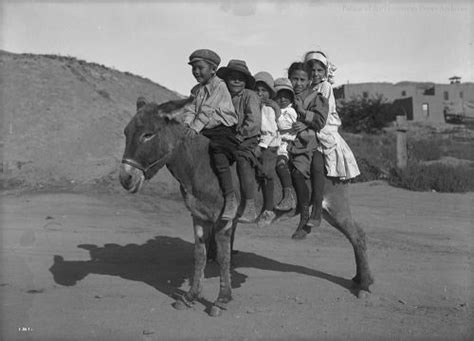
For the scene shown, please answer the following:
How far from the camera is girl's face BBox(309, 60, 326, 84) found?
5.46 metres

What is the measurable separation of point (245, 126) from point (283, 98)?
0.75 meters

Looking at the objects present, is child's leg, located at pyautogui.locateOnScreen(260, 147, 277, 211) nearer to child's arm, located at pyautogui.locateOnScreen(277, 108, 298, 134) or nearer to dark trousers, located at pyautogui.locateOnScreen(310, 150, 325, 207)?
child's arm, located at pyautogui.locateOnScreen(277, 108, 298, 134)

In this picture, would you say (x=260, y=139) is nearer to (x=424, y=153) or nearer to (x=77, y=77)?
(x=424, y=153)

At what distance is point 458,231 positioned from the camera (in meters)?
8.83

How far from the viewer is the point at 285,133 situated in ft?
17.7

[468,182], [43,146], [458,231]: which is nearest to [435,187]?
[468,182]

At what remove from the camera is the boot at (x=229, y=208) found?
4.88 meters

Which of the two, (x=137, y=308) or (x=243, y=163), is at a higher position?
(x=243, y=163)

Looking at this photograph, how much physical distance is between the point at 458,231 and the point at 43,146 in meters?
14.9

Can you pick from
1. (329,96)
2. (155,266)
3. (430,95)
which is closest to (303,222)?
(329,96)

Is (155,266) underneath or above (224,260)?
underneath

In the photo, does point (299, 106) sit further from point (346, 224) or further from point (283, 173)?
point (346, 224)

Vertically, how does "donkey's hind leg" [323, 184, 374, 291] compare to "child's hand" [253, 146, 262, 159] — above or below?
below

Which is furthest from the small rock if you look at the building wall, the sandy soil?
the building wall
